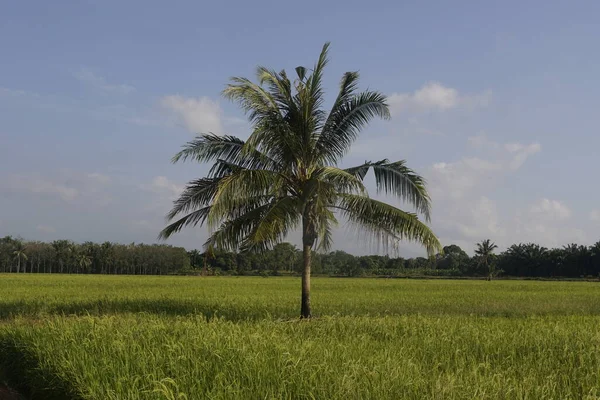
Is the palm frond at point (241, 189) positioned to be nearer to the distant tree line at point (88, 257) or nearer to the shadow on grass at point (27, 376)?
the shadow on grass at point (27, 376)

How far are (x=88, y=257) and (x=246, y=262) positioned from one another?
1369 inches

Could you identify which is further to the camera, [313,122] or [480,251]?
[480,251]

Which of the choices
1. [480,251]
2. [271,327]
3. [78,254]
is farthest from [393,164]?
[78,254]

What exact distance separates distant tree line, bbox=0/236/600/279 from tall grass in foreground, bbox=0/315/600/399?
86727mm

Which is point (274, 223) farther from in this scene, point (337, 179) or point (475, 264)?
point (475, 264)

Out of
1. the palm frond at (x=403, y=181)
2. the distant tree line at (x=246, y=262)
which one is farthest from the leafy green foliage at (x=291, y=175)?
→ the distant tree line at (x=246, y=262)

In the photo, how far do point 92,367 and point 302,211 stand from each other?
8.09 metres

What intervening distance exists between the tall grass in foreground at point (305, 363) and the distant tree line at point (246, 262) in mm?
86727

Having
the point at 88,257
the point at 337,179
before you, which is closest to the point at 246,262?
the point at 88,257

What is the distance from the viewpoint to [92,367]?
6.72 m

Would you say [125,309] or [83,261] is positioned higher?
[83,261]

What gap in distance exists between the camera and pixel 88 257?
110 meters

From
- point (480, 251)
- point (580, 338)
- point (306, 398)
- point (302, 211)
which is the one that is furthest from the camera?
point (480, 251)

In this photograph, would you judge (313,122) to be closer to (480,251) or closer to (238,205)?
(238,205)
